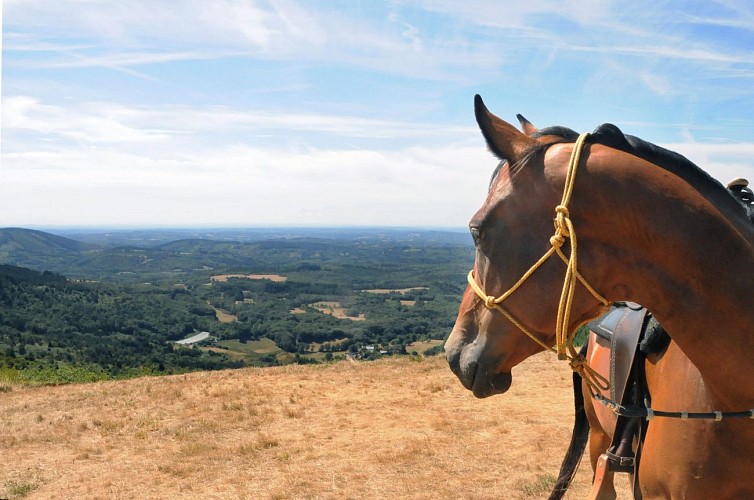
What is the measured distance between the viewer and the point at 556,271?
158cm

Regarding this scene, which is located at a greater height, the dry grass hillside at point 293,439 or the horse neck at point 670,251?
the horse neck at point 670,251

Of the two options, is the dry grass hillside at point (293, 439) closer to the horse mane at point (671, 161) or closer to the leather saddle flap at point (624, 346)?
the leather saddle flap at point (624, 346)

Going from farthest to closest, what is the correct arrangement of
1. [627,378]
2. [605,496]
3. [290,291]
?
[290,291], [605,496], [627,378]

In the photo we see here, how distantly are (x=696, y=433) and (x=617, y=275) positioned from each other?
2.56 feet

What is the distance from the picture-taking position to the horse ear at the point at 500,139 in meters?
1.65

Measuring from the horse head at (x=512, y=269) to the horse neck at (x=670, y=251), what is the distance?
0.10 m

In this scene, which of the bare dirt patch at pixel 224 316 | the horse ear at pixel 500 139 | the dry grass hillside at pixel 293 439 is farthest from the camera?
the bare dirt patch at pixel 224 316

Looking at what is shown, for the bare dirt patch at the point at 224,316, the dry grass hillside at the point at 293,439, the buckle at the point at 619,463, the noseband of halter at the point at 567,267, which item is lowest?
the bare dirt patch at the point at 224,316

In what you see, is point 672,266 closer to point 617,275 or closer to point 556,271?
point 617,275

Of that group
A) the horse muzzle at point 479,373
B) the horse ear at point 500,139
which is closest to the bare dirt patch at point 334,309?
the horse muzzle at point 479,373

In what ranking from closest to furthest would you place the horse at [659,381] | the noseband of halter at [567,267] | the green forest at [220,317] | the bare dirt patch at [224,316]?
the noseband of halter at [567,267]
the horse at [659,381]
the green forest at [220,317]
the bare dirt patch at [224,316]

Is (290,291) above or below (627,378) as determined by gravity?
below

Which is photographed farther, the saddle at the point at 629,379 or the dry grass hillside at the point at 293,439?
the dry grass hillside at the point at 293,439

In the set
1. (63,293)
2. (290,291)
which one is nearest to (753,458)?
(63,293)
